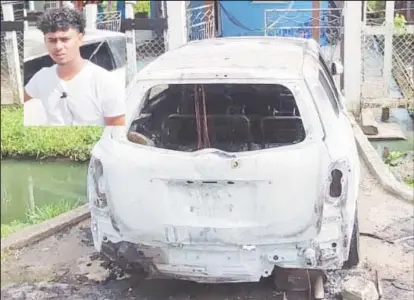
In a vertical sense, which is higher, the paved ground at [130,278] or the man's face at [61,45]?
the man's face at [61,45]

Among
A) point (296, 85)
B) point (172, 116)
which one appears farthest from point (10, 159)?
point (296, 85)

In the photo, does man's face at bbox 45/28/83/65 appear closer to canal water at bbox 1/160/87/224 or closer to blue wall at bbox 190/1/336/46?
canal water at bbox 1/160/87/224

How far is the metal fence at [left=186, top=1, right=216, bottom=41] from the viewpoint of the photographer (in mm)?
9320

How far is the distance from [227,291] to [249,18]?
9.27 meters

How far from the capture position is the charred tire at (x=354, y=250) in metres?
4.54

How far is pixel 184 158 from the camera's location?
3926mm

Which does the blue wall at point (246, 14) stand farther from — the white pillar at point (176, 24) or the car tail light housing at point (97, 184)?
the car tail light housing at point (97, 184)

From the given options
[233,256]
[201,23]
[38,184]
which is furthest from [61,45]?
[201,23]

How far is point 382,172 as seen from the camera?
6.70 meters

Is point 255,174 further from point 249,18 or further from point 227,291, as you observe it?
point 249,18

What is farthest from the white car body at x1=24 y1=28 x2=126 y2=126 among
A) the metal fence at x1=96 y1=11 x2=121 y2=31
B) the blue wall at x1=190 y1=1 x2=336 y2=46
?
the blue wall at x1=190 y1=1 x2=336 y2=46

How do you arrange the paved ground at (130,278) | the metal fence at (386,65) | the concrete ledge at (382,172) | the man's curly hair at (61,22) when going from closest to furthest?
1. the man's curly hair at (61,22)
2. the paved ground at (130,278)
3. the concrete ledge at (382,172)
4. the metal fence at (386,65)

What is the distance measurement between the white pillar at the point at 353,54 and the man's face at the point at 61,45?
5.88m

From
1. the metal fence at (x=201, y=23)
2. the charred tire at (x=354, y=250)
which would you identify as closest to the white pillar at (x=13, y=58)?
the metal fence at (x=201, y=23)
